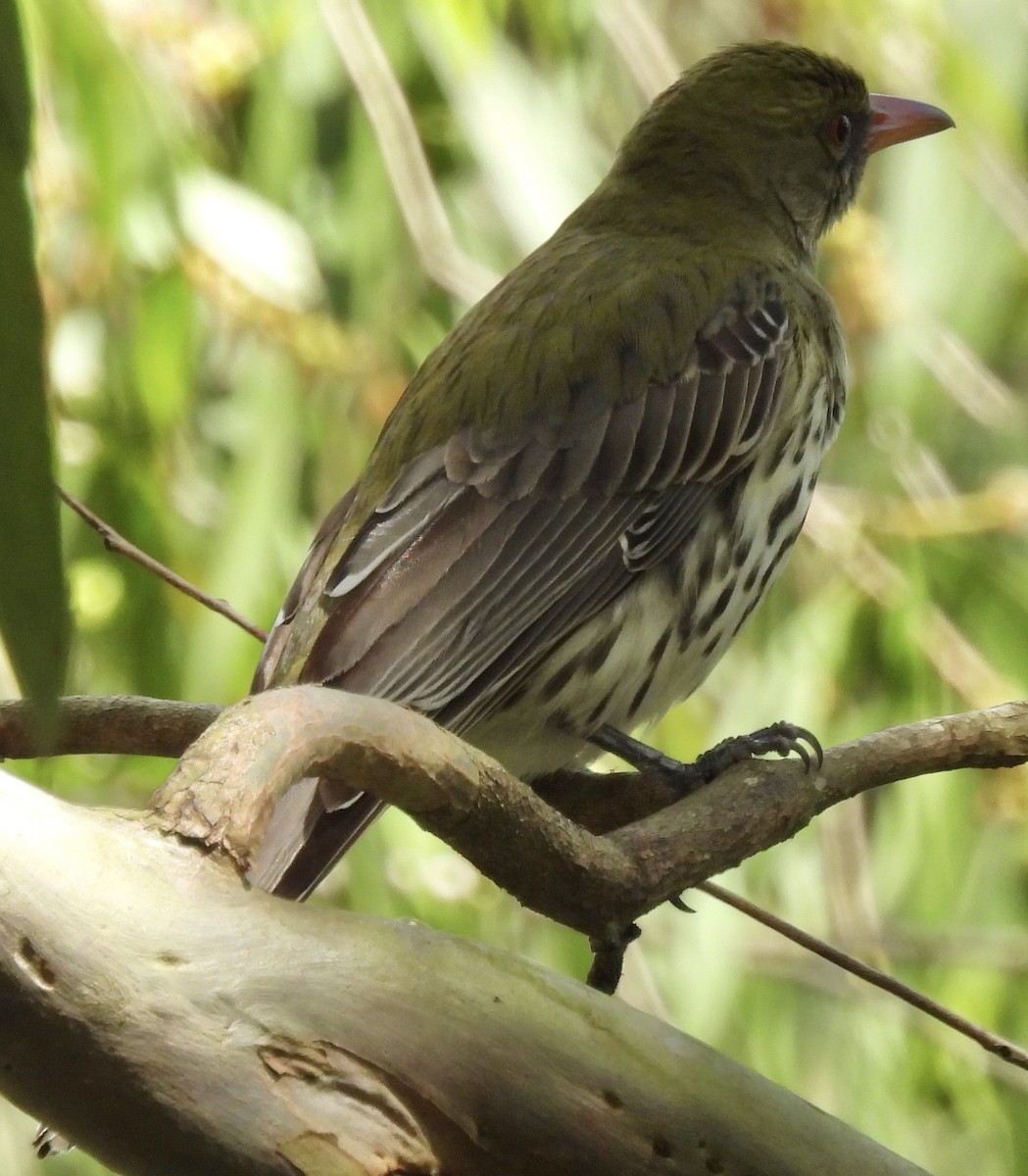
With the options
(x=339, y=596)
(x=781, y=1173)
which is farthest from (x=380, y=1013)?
(x=339, y=596)

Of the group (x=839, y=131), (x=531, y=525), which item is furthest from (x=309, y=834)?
(x=839, y=131)

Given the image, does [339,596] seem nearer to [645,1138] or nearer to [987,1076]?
[645,1138]

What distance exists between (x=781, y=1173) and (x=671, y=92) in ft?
8.08

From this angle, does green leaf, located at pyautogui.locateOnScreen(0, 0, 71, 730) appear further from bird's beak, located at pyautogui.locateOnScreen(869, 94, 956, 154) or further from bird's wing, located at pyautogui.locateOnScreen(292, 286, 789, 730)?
bird's beak, located at pyautogui.locateOnScreen(869, 94, 956, 154)

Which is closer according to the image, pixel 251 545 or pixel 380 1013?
pixel 380 1013

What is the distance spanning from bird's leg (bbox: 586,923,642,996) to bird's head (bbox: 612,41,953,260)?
5.59 ft

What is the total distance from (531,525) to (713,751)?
1.47 feet

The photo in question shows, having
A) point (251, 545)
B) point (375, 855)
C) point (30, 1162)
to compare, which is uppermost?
point (251, 545)

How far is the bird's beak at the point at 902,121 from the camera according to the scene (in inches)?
141

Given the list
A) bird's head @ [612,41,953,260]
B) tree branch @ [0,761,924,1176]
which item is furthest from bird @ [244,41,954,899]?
tree branch @ [0,761,924,1176]

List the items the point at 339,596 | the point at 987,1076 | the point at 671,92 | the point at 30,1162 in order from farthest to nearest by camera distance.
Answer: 1. the point at 987,1076
2. the point at 671,92
3. the point at 30,1162
4. the point at 339,596

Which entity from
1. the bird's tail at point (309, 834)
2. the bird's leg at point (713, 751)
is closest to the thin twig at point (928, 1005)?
the bird's leg at point (713, 751)

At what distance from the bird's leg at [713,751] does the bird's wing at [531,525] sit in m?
0.21

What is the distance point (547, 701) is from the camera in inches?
108
